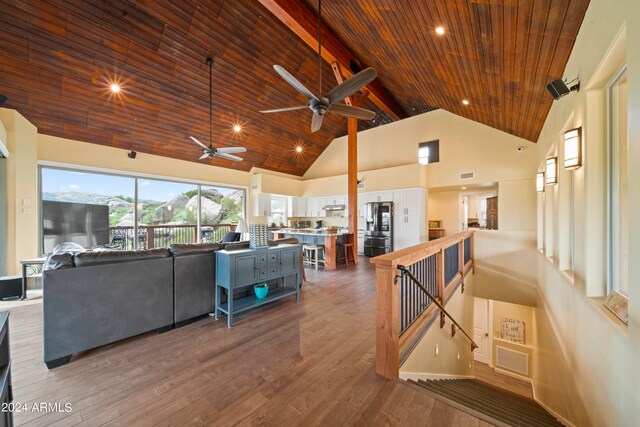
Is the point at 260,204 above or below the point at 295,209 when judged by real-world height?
above

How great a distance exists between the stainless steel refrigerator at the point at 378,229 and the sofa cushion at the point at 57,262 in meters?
6.71

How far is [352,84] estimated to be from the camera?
3.03 metres

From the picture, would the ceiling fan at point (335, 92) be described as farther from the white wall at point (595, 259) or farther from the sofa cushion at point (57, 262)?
the sofa cushion at point (57, 262)

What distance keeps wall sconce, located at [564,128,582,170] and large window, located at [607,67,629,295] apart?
276 mm

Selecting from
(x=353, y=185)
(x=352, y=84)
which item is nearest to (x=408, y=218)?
→ (x=353, y=185)

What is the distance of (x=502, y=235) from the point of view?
234 inches

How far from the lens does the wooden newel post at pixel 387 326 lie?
1.95 meters

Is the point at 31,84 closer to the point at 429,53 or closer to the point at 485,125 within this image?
the point at 429,53

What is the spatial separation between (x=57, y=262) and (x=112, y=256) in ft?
1.25

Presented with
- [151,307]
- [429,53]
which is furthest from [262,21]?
[151,307]

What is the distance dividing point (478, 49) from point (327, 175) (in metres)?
7.12

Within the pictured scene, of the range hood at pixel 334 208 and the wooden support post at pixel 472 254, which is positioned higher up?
the range hood at pixel 334 208

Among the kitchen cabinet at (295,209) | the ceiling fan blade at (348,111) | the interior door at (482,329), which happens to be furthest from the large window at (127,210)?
the interior door at (482,329)

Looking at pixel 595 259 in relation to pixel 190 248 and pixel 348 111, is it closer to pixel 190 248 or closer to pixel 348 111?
pixel 348 111
